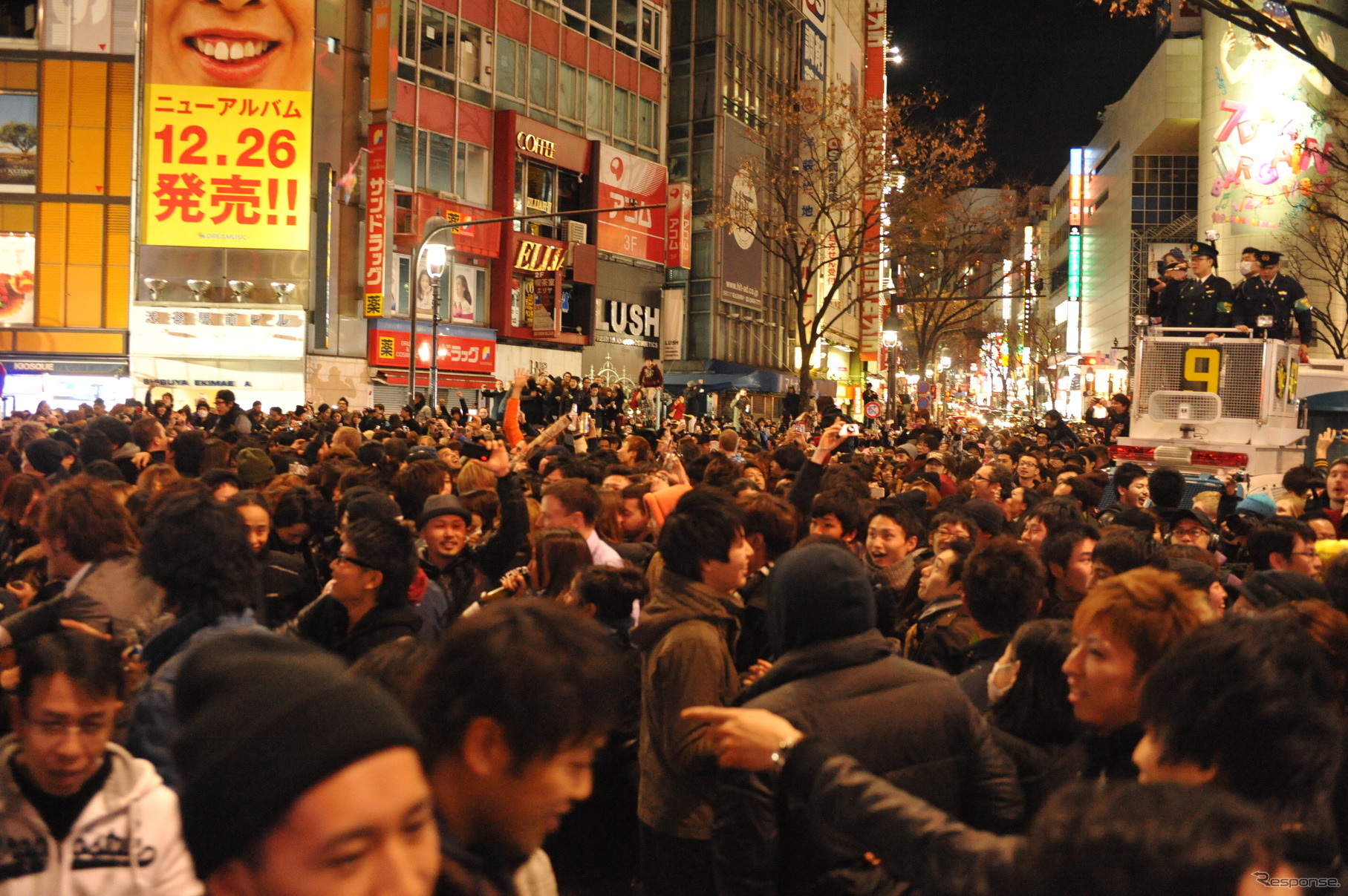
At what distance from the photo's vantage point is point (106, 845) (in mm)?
2482

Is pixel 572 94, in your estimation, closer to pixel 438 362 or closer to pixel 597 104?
pixel 597 104

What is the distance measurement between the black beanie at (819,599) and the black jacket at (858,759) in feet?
0.12

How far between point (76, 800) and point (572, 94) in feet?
133

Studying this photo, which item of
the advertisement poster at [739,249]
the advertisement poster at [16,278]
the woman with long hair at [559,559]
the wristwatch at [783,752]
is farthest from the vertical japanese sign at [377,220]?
the wristwatch at [783,752]

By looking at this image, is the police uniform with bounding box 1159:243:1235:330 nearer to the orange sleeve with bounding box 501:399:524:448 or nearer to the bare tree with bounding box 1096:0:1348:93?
the bare tree with bounding box 1096:0:1348:93

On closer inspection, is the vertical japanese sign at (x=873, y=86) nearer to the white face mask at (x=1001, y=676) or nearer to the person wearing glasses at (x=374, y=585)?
the person wearing glasses at (x=374, y=585)

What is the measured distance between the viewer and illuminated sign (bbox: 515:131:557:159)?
37219 millimetres

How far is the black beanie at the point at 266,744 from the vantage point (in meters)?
1.49

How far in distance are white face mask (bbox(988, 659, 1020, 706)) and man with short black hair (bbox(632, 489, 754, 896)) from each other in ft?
2.76

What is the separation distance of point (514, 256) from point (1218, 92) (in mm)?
43443

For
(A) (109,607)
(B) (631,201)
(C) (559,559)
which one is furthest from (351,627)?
(B) (631,201)

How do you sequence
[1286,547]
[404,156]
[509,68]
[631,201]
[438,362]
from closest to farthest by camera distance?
[1286,547], [438,362], [404,156], [509,68], [631,201]

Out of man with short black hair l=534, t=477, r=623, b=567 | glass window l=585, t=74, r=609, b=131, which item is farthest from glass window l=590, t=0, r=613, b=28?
man with short black hair l=534, t=477, r=623, b=567

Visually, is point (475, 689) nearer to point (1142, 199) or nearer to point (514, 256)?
point (514, 256)
